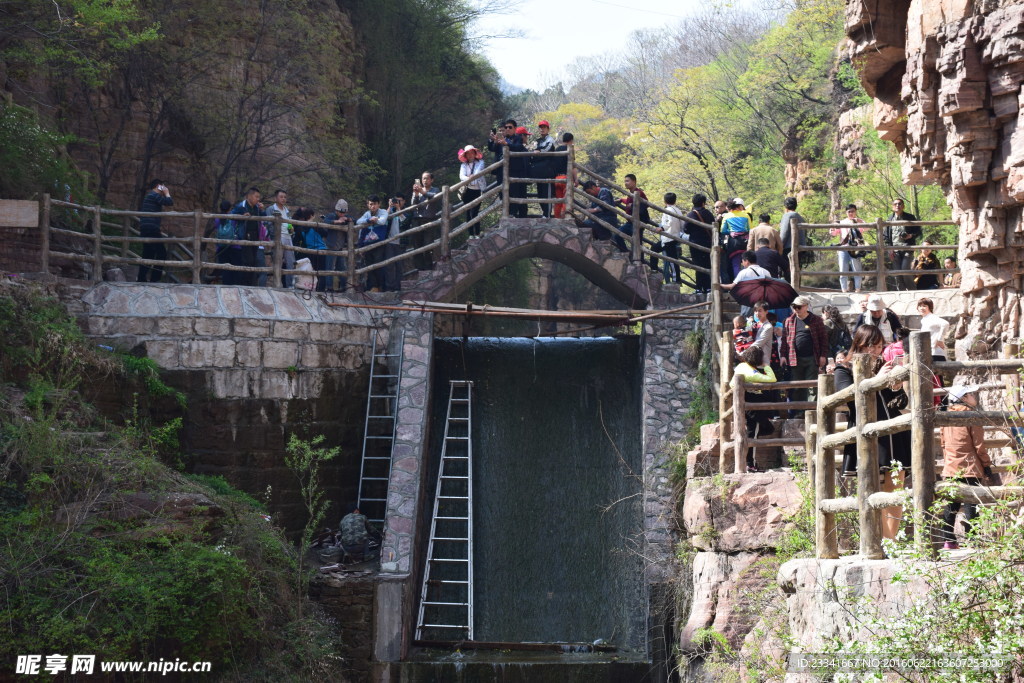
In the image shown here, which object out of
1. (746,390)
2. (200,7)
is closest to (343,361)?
(746,390)

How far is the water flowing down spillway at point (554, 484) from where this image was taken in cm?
1427

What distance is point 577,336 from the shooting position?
1914 centimetres

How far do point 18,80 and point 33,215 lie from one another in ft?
22.3

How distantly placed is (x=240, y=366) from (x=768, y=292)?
6.93m

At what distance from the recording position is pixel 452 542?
595 inches

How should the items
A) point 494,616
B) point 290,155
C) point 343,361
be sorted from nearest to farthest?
point 494,616 → point 343,361 → point 290,155

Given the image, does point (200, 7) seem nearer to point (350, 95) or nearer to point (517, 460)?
point (350, 95)

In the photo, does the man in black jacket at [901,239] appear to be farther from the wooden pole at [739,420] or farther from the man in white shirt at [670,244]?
the wooden pole at [739,420]

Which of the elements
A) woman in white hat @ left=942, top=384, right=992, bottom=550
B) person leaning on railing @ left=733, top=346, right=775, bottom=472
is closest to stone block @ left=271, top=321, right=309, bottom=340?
person leaning on railing @ left=733, top=346, right=775, bottom=472

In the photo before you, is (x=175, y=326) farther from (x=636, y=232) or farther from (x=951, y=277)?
(x=951, y=277)

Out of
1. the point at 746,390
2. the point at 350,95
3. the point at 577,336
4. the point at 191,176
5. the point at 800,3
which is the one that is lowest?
the point at 746,390

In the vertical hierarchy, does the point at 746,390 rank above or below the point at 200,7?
below

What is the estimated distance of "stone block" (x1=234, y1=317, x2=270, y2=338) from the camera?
14688mm

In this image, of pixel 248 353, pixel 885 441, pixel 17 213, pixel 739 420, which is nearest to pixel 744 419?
pixel 739 420
